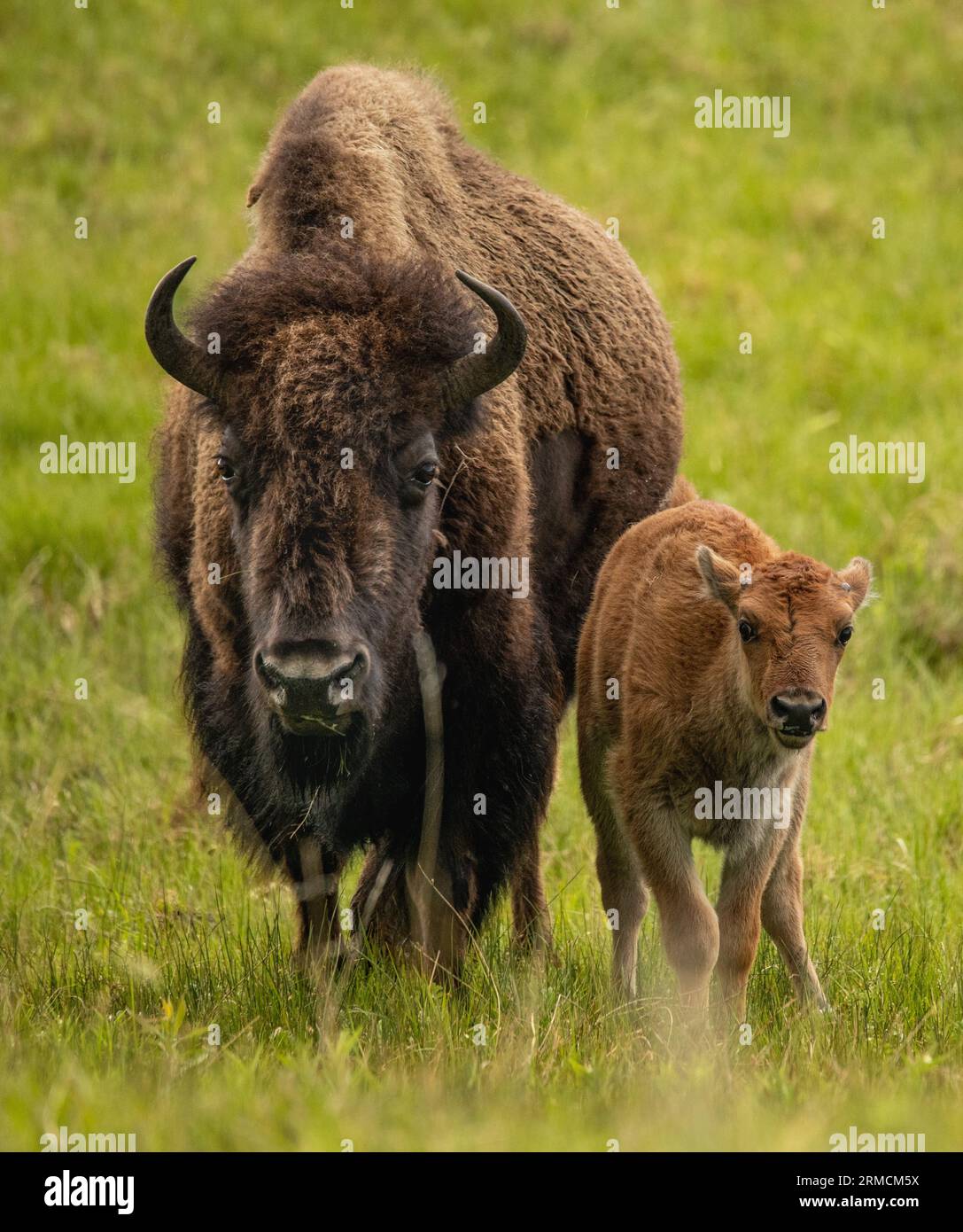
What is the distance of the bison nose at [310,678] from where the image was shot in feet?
15.7

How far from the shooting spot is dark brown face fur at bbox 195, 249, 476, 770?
16.1 feet

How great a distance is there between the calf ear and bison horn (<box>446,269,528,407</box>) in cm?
128

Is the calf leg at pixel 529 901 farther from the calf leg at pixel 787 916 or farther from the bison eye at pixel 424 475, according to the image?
the bison eye at pixel 424 475

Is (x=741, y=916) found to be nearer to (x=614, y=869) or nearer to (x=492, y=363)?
(x=614, y=869)

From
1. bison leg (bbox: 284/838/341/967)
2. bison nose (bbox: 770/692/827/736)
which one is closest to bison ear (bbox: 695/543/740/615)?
bison nose (bbox: 770/692/827/736)

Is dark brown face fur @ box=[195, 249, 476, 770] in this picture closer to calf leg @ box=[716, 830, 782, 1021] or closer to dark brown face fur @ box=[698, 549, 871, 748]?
dark brown face fur @ box=[698, 549, 871, 748]

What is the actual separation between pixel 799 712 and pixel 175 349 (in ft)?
7.65

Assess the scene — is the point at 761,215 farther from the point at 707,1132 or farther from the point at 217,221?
the point at 707,1132

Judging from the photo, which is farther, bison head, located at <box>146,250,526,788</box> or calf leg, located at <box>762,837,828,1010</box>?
calf leg, located at <box>762,837,828,1010</box>

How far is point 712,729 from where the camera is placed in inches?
213

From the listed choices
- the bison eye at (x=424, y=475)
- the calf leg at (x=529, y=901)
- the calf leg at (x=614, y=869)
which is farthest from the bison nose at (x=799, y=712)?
the calf leg at (x=529, y=901)

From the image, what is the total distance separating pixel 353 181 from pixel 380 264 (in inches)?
26.1

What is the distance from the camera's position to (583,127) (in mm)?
16891

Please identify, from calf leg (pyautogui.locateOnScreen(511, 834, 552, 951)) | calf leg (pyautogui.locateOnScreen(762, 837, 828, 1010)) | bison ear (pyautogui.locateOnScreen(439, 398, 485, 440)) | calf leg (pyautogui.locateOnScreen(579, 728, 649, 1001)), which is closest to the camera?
bison ear (pyautogui.locateOnScreen(439, 398, 485, 440))
